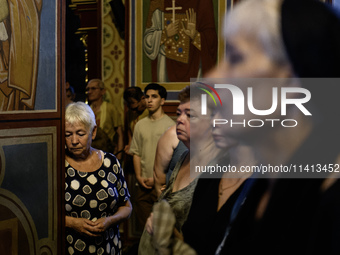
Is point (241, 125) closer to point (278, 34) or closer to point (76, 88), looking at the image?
point (278, 34)

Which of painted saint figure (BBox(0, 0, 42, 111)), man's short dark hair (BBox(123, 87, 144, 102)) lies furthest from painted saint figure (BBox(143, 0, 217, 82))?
painted saint figure (BBox(0, 0, 42, 111))

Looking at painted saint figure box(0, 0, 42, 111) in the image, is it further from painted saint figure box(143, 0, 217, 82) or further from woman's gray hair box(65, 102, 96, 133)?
painted saint figure box(143, 0, 217, 82)

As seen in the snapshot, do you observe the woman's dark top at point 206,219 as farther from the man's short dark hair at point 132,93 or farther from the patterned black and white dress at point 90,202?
the man's short dark hair at point 132,93

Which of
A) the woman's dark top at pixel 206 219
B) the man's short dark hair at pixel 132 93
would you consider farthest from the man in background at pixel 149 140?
Result: the woman's dark top at pixel 206 219

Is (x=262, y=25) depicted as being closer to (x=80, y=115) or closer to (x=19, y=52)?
(x=19, y=52)

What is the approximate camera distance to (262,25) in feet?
1.64

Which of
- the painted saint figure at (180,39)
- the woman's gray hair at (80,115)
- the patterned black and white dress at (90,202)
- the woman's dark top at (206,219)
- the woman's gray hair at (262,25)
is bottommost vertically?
the patterned black and white dress at (90,202)

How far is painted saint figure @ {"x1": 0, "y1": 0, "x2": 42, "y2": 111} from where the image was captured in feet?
6.48

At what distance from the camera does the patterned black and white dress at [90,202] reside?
227cm

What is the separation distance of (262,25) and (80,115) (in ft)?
6.24

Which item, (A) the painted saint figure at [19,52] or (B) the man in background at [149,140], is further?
(B) the man in background at [149,140]

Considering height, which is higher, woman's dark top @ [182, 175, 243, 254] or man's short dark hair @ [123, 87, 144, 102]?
Answer: man's short dark hair @ [123, 87, 144, 102]

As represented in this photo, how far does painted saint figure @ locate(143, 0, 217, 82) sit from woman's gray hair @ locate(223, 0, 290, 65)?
4.07m

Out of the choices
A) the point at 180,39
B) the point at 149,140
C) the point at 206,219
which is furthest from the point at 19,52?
the point at 180,39
